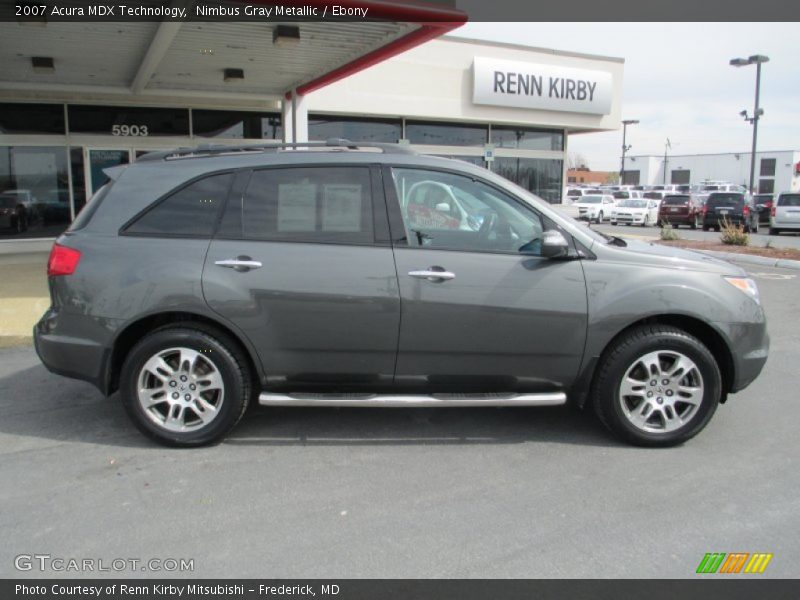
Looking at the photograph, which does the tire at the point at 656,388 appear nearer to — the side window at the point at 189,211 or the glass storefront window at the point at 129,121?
the side window at the point at 189,211

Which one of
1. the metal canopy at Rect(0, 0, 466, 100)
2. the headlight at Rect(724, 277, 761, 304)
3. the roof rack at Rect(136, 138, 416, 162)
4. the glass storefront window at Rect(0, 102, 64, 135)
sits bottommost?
the headlight at Rect(724, 277, 761, 304)

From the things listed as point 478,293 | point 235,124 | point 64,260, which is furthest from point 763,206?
point 64,260

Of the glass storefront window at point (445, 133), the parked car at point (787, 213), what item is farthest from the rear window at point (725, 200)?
the glass storefront window at point (445, 133)

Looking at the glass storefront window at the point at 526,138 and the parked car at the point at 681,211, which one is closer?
the glass storefront window at the point at 526,138

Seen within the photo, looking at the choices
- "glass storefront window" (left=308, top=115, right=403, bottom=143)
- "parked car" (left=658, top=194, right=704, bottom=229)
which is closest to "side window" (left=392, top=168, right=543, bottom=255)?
"glass storefront window" (left=308, top=115, right=403, bottom=143)

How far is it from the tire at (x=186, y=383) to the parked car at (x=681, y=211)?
27.5 m

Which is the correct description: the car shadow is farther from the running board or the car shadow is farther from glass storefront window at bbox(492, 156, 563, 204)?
glass storefront window at bbox(492, 156, 563, 204)

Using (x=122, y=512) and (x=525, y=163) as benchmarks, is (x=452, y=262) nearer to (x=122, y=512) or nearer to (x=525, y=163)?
(x=122, y=512)

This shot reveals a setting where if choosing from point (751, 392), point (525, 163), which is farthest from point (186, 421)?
point (525, 163)

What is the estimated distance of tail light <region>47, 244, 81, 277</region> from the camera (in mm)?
4105

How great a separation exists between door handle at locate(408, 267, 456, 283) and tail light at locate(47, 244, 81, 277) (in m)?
2.11

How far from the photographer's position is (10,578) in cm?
281

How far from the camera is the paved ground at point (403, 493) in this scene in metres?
3.01

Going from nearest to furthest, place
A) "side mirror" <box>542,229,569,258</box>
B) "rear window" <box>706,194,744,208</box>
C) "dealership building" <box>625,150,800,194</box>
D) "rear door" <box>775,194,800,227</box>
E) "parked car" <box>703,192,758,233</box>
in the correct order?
1. "side mirror" <box>542,229,569,258</box>
2. "rear door" <box>775,194,800,227</box>
3. "parked car" <box>703,192,758,233</box>
4. "rear window" <box>706,194,744,208</box>
5. "dealership building" <box>625,150,800,194</box>
